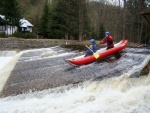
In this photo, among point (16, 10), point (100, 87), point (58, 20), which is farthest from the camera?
point (58, 20)

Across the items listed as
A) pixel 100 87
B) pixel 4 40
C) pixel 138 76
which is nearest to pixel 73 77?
pixel 100 87

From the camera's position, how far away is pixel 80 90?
835 centimetres

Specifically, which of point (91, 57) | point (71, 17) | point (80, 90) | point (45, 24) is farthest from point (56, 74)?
point (45, 24)

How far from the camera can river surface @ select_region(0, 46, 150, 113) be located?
275 inches

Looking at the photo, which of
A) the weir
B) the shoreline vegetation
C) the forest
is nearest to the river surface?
the weir

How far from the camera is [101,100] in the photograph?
7301mm

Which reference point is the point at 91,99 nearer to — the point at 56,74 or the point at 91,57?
the point at 56,74

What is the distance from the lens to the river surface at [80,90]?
698 cm

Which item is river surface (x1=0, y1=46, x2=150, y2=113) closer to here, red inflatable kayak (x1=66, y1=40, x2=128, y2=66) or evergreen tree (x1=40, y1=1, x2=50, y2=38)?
red inflatable kayak (x1=66, y1=40, x2=128, y2=66)

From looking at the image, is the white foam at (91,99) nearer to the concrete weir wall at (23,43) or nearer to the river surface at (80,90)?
the river surface at (80,90)

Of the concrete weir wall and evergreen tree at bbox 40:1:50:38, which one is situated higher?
evergreen tree at bbox 40:1:50:38

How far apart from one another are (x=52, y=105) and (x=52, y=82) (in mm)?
2170

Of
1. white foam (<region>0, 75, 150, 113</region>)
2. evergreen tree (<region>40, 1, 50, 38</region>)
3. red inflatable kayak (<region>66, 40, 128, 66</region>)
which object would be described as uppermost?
evergreen tree (<region>40, 1, 50, 38</region>)

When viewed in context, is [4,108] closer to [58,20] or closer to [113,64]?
[113,64]
